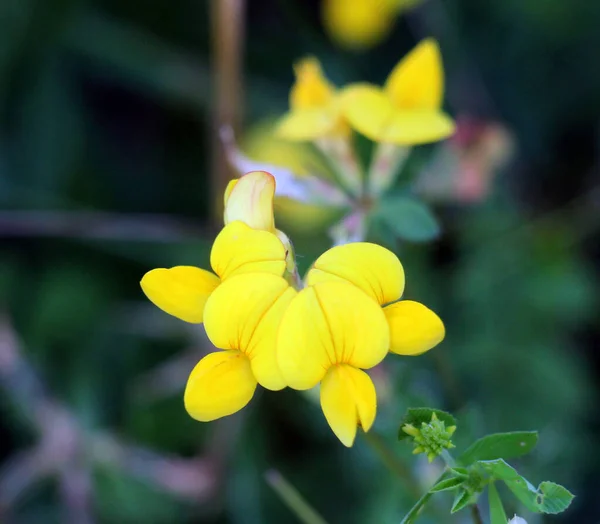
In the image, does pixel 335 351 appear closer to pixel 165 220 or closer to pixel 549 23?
pixel 165 220

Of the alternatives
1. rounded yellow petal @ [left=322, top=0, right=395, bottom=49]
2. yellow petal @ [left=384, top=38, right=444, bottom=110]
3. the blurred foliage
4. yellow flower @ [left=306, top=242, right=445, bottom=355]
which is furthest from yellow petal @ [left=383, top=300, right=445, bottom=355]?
rounded yellow petal @ [left=322, top=0, right=395, bottom=49]

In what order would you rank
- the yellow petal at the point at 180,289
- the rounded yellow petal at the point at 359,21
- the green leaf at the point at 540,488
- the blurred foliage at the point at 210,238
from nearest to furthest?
the green leaf at the point at 540,488
the yellow petal at the point at 180,289
the blurred foliage at the point at 210,238
the rounded yellow petal at the point at 359,21

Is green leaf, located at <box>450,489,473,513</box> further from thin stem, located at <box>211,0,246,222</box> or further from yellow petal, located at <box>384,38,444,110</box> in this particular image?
thin stem, located at <box>211,0,246,222</box>

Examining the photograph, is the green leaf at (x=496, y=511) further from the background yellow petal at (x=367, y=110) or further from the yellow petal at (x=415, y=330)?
the background yellow petal at (x=367, y=110)

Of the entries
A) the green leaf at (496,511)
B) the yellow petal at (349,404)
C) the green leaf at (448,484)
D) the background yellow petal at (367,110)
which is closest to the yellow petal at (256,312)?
the yellow petal at (349,404)

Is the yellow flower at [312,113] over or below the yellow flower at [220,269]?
over

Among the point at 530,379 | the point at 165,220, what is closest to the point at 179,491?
the point at 165,220
